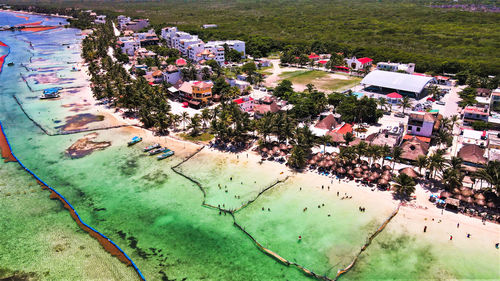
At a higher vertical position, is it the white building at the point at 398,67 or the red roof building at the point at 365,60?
the red roof building at the point at 365,60

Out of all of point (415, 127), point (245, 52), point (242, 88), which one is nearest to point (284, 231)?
point (415, 127)

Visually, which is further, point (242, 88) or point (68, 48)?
point (68, 48)

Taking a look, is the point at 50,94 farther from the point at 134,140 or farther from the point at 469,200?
the point at 469,200

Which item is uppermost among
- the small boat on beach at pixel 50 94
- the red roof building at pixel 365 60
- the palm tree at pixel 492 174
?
the red roof building at pixel 365 60

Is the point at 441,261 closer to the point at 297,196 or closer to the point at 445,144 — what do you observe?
the point at 297,196

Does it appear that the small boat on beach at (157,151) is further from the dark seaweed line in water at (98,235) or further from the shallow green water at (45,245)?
the shallow green water at (45,245)

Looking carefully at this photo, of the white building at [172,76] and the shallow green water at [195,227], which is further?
the white building at [172,76]

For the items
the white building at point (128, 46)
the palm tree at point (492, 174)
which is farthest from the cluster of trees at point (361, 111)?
the white building at point (128, 46)

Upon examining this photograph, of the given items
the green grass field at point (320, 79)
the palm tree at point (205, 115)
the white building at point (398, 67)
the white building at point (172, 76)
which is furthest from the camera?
the white building at point (398, 67)
